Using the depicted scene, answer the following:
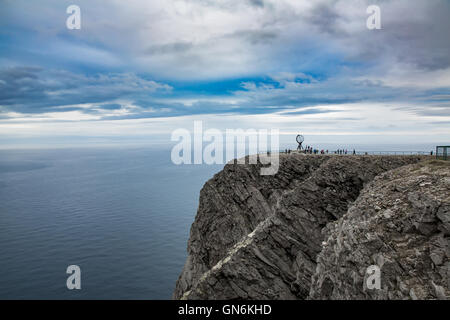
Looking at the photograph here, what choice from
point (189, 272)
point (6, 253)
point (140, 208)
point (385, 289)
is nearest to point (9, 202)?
point (140, 208)

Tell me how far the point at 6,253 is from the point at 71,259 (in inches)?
914

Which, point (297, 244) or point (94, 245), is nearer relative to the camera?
point (297, 244)

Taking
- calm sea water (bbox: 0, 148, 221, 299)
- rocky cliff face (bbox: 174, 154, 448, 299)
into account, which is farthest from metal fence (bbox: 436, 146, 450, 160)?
calm sea water (bbox: 0, 148, 221, 299)

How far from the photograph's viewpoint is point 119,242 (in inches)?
4360

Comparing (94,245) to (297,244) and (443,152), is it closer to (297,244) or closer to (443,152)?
(297,244)

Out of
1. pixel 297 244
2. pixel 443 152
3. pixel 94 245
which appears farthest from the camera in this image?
pixel 94 245

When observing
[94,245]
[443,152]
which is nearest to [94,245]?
[94,245]

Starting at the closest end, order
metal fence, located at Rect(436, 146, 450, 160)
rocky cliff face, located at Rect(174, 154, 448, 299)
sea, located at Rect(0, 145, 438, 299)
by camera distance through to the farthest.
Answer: rocky cliff face, located at Rect(174, 154, 448, 299) → metal fence, located at Rect(436, 146, 450, 160) → sea, located at Rect(0, 145, 438, 299)

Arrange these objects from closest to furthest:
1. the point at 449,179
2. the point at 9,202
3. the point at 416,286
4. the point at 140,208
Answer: the point at 416,286 < the point at 449,179 < the point at 140,208 < the point at 9,202

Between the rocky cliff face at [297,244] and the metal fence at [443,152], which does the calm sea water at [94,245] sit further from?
the metal fence at [443,152]

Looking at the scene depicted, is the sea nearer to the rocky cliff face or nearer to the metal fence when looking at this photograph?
the rocky cliff face

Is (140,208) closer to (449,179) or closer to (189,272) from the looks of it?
(189,272)

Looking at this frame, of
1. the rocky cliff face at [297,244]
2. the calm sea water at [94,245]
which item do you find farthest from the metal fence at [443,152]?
the calm sea water at [94,245]

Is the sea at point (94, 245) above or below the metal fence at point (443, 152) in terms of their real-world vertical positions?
below
